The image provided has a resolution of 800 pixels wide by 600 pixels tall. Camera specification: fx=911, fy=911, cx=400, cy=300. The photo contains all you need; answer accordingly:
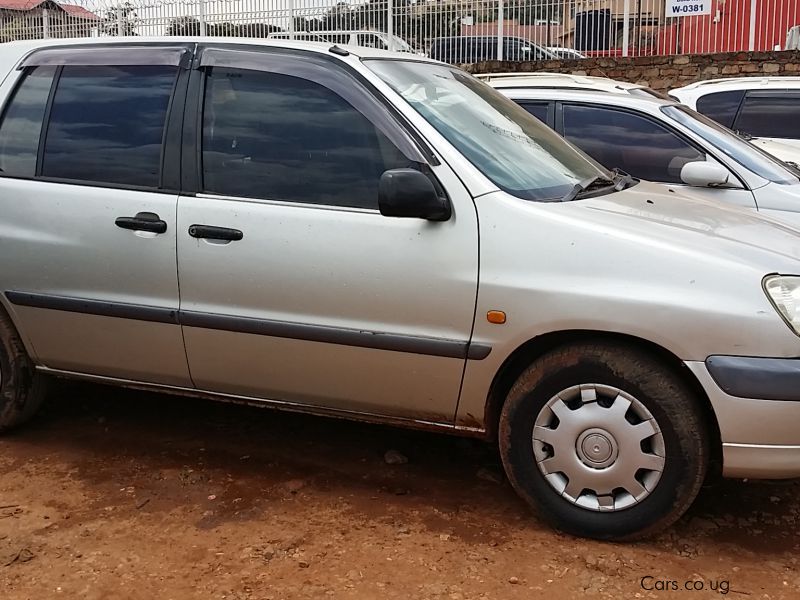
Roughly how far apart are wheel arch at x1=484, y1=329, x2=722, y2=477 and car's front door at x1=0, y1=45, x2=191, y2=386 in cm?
134

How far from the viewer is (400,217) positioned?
3.41 meters

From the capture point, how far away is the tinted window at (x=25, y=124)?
13.5ft

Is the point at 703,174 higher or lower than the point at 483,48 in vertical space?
lower

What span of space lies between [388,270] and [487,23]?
1212 centimetres

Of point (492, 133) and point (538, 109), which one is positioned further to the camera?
point (538, 109)

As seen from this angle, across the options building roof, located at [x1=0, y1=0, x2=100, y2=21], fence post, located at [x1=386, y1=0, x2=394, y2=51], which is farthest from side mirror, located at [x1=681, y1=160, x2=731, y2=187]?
building roof, located at [x1=0, y1=0, x2=100, y2=21]

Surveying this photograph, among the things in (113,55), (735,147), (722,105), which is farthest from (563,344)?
(722,105)

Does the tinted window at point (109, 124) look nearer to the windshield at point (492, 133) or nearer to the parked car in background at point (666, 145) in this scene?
the windshield at point (492, 133)

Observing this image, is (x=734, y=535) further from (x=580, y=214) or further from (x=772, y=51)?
(x=772, y=51)

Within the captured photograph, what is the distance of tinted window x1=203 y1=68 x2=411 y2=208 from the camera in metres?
3.58

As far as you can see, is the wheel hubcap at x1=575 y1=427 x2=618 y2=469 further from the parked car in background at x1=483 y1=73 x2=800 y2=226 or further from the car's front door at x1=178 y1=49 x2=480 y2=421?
the parked car in background at x1=483 y1=73 x2=800 y2=226

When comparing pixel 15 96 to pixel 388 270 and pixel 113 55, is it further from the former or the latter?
pixel 388 270

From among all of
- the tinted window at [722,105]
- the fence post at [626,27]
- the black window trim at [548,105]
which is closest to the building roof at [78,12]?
the fence post at [626,27]

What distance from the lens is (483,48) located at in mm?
14703
